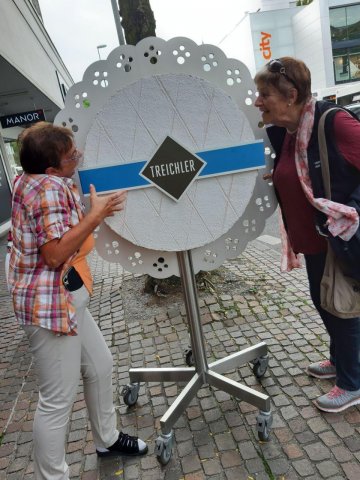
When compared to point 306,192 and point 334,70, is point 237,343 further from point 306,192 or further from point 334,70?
point 334,70

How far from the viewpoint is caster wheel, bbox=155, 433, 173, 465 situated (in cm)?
216

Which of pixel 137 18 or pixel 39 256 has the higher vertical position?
pixel 137 18

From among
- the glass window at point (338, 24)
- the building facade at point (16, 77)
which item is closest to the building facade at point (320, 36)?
the glass window at point (338, 24)

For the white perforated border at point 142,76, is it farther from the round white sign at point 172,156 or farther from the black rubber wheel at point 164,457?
the black rubber wheel at point 164,457

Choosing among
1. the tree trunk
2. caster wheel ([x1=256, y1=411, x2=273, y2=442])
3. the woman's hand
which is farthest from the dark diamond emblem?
the tree trunk

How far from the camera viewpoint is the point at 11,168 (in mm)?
13570

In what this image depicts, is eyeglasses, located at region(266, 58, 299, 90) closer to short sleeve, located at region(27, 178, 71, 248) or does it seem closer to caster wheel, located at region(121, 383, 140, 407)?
short sleeve, located at region(27, 178, 71, 248)

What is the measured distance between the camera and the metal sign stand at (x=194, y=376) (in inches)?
87.1

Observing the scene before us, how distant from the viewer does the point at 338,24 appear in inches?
1457

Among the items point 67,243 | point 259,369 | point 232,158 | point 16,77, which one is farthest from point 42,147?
point 16,77

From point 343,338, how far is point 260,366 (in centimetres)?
66

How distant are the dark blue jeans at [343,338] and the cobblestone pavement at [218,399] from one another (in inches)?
7.0

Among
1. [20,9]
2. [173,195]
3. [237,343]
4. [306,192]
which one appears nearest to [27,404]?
[237,343]

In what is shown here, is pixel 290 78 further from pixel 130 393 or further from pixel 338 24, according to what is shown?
pixel 338 24
